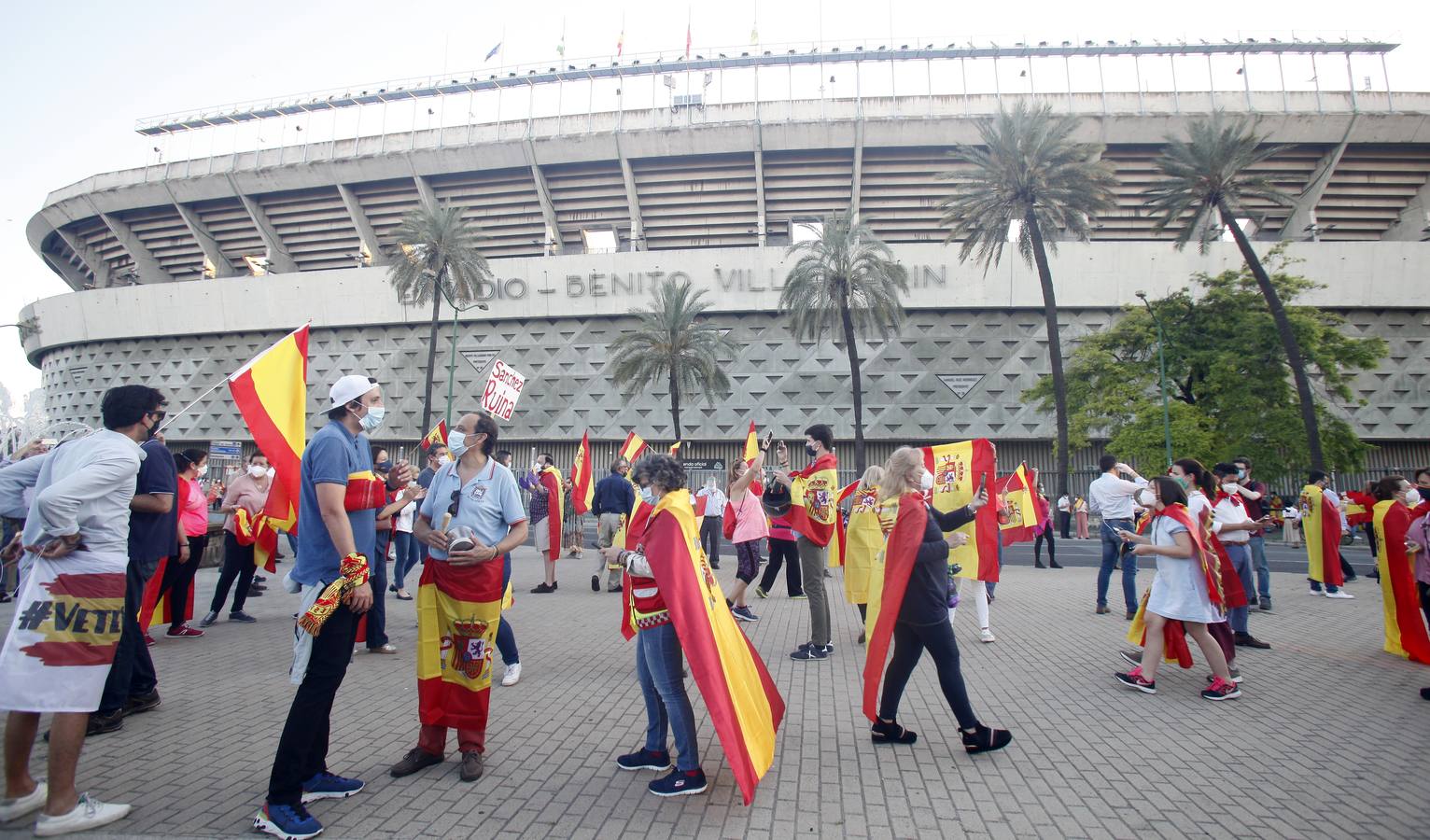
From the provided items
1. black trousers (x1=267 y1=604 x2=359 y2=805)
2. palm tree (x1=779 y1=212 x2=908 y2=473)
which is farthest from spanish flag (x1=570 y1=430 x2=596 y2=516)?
palm tree (x1=779 y1=212 x2=908 y2=473)

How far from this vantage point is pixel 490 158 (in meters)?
37.2

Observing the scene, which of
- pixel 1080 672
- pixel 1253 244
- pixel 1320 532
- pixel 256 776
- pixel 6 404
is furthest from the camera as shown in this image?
pixel 6 404

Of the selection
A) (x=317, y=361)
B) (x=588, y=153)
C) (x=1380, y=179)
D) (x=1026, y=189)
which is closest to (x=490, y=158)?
(x=588, y=153)

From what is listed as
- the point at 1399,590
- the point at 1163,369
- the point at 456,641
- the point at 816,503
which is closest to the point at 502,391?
the point at 816,503

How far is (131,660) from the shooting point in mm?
4824

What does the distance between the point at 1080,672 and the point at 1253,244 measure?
38.3 m

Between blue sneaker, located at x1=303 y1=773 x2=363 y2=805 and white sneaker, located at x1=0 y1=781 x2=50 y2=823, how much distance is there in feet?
3.52

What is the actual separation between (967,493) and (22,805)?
698 centimetres

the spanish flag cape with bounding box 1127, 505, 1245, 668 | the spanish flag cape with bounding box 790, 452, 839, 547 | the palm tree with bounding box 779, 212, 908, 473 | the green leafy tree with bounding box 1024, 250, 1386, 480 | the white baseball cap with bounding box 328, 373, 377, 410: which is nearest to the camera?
the white baseball cap with bounding box 328, 373, 377, 410

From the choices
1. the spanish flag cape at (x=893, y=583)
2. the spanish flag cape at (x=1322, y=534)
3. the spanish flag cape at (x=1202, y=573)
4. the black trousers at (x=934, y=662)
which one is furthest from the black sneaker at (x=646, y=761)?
the spanish flag cape at (x=1322, y=534)

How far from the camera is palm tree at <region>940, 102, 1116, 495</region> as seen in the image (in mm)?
24266

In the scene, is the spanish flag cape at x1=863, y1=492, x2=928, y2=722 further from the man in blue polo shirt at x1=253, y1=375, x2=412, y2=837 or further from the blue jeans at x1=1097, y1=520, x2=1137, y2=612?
the blue jeans at x1=1097, y1=520, x2=1137, y2=612

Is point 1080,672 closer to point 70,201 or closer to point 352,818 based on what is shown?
point 352,818

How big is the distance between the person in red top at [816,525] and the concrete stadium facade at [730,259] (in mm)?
28831
